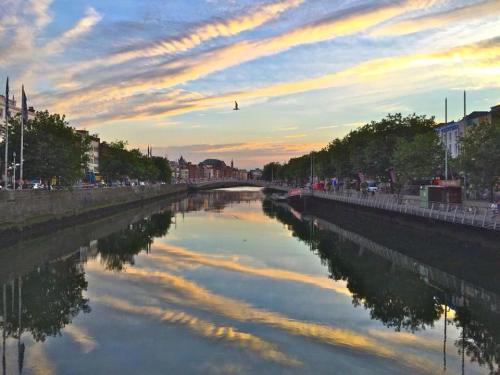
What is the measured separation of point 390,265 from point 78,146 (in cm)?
4969

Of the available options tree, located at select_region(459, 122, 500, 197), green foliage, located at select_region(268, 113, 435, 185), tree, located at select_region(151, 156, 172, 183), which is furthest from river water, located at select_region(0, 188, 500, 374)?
tree, located at select_region(151, 156, 172, 183)

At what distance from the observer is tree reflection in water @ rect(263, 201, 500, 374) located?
18.1 meters

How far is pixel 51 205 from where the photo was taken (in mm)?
53719

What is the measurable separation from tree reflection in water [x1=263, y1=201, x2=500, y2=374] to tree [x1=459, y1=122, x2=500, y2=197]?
1291 centimetres

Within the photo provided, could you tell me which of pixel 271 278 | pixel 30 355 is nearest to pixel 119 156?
pixel 271 278

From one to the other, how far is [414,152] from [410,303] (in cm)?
4475

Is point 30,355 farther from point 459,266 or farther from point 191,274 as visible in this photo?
point 459,266

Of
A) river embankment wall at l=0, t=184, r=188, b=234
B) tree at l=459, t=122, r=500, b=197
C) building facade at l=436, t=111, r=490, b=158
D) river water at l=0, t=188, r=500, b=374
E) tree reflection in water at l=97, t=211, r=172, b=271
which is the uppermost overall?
building facade at l=436, t=111, r=490, b=158

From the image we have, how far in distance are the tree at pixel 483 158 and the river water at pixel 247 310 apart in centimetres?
717

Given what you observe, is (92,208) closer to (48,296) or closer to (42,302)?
(48,296)

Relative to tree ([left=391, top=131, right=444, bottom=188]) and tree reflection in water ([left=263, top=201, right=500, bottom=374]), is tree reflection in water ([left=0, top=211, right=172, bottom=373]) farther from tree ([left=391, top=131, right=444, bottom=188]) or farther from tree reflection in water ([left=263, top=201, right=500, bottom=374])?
tree ([left=391, top=131, right=444, bottom=188])

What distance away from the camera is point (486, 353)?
1700 cm

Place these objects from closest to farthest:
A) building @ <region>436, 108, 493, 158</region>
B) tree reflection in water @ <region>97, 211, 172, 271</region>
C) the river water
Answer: the river water → tree reflection in water @ <region>97, 211, 172, 271</region> → building @ <region>436, 108, 493, 158</region>

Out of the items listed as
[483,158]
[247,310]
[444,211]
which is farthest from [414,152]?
[247,310]
